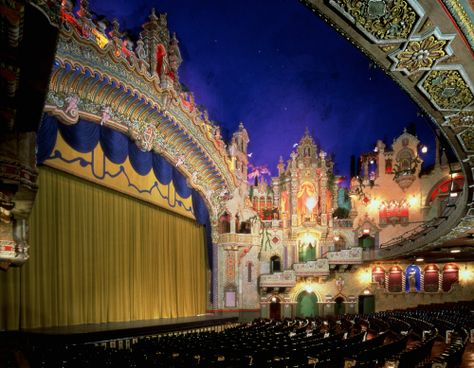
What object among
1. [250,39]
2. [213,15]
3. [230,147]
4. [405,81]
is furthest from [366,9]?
[250,39]

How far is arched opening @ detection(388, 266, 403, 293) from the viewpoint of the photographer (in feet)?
106

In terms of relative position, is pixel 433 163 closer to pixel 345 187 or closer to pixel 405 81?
pixel 345 187

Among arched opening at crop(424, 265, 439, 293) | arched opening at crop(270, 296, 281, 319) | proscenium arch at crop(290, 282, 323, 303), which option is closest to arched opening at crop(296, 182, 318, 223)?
proscenium arch at crop(290, 282, 323, 303)

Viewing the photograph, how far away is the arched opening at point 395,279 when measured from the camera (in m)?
32.3

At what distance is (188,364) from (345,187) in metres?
32.5

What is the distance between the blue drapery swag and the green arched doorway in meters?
11.1

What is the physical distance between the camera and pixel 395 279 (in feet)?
107

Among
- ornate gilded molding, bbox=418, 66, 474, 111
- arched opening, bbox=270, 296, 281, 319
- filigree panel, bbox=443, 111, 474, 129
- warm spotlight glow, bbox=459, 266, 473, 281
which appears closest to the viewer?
ornate gilded molding, bbox=418, 66, 474, 111

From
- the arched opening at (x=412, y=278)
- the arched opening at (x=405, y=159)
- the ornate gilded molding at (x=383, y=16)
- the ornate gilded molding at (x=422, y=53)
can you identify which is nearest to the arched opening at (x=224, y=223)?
the arched opening at (x=412, y=278)

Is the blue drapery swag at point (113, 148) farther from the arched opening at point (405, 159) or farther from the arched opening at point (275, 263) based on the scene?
the arched opening at point (405, 159)

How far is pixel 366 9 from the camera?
568cm

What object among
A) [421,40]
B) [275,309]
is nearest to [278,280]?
[275,309]

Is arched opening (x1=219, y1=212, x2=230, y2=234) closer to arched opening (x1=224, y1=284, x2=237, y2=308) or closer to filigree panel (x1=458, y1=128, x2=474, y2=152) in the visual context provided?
arched opening (x1=224, y1=284, x2=237, y2=308)

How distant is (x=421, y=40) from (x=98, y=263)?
16.1 m
